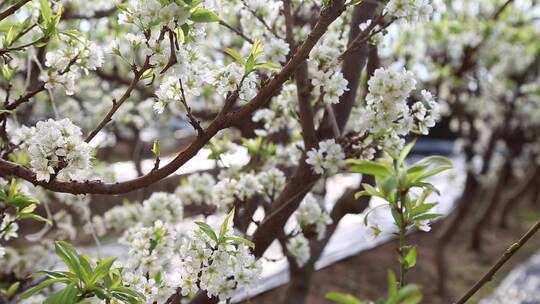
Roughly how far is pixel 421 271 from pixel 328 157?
15.7 feet

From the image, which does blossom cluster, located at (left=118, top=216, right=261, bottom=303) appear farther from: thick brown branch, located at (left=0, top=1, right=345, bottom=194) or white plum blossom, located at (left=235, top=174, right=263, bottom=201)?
white plum blossom, located at (left=235, top=174, right=263, bottom=201)

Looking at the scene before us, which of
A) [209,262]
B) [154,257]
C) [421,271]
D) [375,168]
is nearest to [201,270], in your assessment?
[209,262]

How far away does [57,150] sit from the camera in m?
1.50

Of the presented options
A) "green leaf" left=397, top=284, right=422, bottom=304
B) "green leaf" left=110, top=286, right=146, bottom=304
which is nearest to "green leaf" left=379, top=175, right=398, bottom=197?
"green leaf" left=397, top=284, right=422, bottom=304

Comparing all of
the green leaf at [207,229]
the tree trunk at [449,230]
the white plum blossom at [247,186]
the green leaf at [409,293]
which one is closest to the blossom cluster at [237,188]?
the white plum blossom at [247,186]

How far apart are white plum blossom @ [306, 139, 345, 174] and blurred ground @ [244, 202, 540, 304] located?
272cm

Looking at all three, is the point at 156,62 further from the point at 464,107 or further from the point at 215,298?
the point at 464,107

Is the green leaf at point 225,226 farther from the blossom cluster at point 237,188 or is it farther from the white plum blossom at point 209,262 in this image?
the blossom cluster at point 237,188

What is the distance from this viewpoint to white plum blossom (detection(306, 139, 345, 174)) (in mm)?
2088

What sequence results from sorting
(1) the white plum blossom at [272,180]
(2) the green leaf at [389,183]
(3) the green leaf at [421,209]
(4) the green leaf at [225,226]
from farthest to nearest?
(1) the white plum blossom at [272,180] < (4) the green leaf at [225,226] < (3) the green leaf at [421,209] < (2) the green leaf at [389,183]

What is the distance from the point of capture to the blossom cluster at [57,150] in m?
1.50

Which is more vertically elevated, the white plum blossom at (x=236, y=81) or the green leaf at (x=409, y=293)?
the white plum blossom at (x=236, y=81)

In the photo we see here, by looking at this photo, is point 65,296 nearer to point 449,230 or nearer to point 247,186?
point 247,186

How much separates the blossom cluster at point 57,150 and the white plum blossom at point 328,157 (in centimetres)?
83
